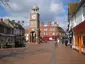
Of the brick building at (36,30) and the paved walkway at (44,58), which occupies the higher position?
the brick building at (36,30)

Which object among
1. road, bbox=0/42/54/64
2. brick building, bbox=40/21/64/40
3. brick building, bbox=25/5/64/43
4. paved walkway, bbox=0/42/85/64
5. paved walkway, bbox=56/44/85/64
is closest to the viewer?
road, bbox=0/42/54/64

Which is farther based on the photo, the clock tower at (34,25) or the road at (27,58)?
the clock tower at (34,25)

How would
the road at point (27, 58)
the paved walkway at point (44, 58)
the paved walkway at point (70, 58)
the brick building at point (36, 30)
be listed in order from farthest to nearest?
1. the brick building at point (36, 30)
2. the paved walkway at point (70, 58)
3. the paved walkway at point (44, 58)
4. the road at point (27, 58)

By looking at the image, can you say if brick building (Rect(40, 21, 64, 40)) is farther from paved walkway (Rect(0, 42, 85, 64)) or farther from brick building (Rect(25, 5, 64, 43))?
paved walkway (Rect(0, 42, 85, 64))

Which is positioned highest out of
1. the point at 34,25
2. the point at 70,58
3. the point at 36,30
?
the point at 34,25

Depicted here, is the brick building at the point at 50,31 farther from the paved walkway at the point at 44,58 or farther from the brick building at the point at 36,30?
the paved walkway at the point at 44,58

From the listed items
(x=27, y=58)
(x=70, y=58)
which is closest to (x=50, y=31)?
(x=70, y=58)

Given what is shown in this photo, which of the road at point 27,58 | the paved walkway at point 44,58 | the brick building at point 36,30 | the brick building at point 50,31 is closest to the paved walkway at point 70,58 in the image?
the paved walkway at point 44,58

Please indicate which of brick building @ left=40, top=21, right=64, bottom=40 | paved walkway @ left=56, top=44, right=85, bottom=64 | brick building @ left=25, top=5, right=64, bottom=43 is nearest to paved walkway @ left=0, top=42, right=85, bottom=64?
paved walkway @ left=56, top=44, right=85, bottom=64

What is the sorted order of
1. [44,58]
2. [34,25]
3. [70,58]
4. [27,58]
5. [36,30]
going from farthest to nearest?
[34,25], [36,30], [70,58], [44,58], [27,58]

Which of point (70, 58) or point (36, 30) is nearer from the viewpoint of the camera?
point (70, 58)

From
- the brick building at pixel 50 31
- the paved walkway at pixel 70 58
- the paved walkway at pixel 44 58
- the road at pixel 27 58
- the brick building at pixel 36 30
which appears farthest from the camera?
the brick building at pixel 50 31

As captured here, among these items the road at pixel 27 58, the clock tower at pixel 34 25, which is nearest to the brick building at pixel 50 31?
the clock tower at pixel 34 25

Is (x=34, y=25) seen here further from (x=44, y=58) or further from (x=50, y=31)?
(x=44, y=58)
